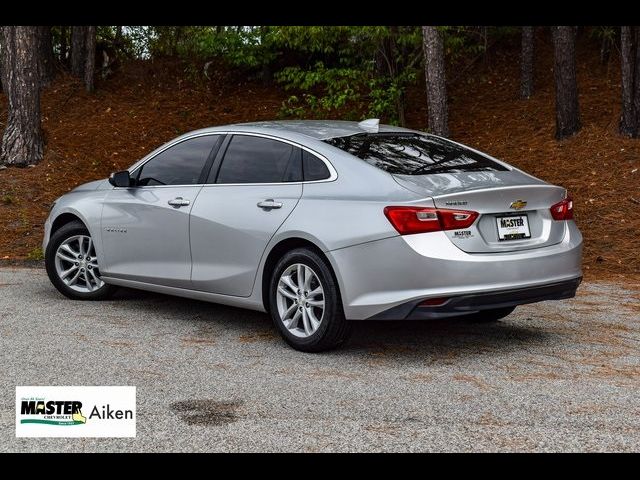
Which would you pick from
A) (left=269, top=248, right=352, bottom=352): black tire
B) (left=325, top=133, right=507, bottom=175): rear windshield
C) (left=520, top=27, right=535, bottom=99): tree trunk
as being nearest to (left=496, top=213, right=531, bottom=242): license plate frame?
(left=325, top=133, right=507, bottom=175): rear windshield

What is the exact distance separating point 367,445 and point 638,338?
339 centimetres

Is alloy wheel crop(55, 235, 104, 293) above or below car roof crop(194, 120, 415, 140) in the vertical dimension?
below

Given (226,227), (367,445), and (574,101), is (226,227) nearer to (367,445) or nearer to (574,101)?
(367,445)

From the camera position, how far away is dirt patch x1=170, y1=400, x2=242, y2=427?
16.3ft

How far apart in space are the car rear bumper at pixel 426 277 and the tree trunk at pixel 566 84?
927 cm

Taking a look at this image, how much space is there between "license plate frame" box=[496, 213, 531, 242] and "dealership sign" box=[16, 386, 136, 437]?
8.99ft

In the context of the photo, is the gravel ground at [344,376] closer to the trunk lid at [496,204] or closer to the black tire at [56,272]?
the black tire at [56,272]

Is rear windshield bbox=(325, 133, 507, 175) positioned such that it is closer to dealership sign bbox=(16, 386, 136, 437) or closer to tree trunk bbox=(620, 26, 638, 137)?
dealership sign bbox=(16, 386, 136, 437)

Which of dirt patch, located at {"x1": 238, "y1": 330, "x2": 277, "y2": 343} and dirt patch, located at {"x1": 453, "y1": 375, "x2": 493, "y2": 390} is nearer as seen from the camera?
dirt patch, located at {"x1": 453, "y1": 375, "x2": 493, "y2": 390}

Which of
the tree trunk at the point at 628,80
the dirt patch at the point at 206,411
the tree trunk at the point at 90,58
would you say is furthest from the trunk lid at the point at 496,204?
the tree trunk at the point at 90,58

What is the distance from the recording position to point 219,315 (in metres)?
8.16

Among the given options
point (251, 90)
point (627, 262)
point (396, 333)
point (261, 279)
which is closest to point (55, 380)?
point (261, 279)

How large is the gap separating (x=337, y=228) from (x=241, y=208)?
105cm

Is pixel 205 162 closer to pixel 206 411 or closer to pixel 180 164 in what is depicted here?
pixel 180 164
